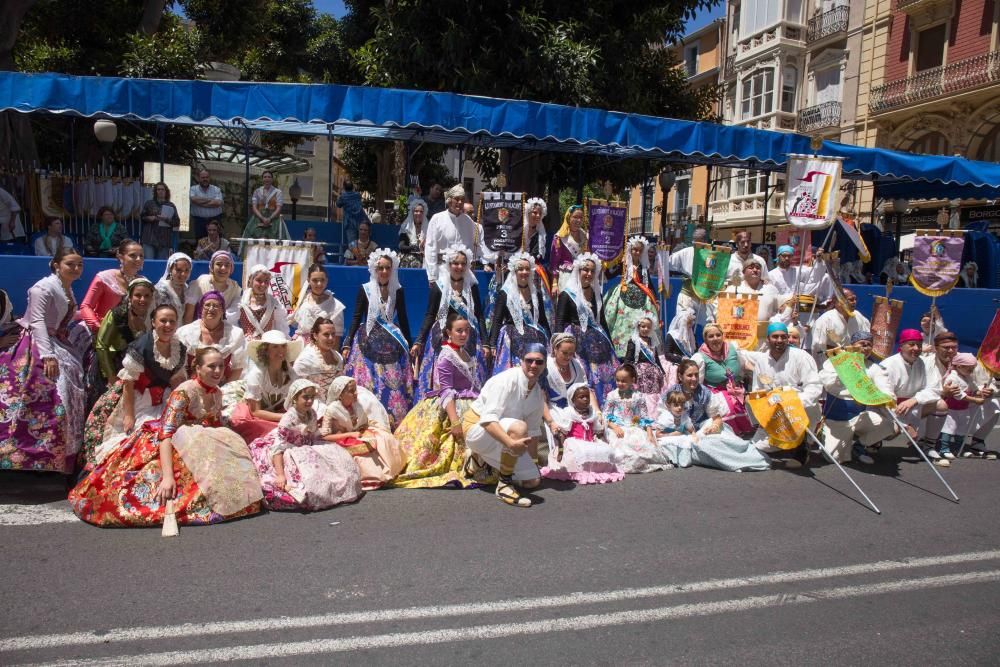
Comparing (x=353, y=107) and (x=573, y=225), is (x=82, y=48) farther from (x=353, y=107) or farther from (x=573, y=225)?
(x=573, y=225)

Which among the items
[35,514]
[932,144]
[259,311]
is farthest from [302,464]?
[932,144]

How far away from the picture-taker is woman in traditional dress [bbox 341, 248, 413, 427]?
662 centimetres

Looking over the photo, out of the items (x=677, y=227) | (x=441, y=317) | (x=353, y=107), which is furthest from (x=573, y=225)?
(x=677, y=227)

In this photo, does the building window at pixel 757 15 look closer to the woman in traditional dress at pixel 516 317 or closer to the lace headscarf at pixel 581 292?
the lace headscarf at pixel 581 292

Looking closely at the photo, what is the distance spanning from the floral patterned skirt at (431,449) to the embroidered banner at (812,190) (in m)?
4.77

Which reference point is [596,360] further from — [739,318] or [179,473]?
[179,473]

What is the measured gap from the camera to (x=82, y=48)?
17250 mm

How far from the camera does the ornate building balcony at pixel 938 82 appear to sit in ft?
70.0

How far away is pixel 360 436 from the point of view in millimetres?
5539

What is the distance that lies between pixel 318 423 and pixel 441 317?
1.82 metres

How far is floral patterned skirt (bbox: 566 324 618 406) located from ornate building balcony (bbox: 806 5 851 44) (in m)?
26.4

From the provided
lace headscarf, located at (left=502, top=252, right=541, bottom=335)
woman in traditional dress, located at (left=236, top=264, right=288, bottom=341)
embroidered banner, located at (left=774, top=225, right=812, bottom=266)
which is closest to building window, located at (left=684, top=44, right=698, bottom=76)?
embroidered banner, located at (left=774, top=225, right=812, bottom=266)

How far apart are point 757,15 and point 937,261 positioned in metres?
28.1

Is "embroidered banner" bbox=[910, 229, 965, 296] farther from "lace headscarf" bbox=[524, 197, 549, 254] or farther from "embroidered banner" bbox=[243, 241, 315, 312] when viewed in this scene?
"embroidered banner" bbox=[243, 241, 315, 312]
